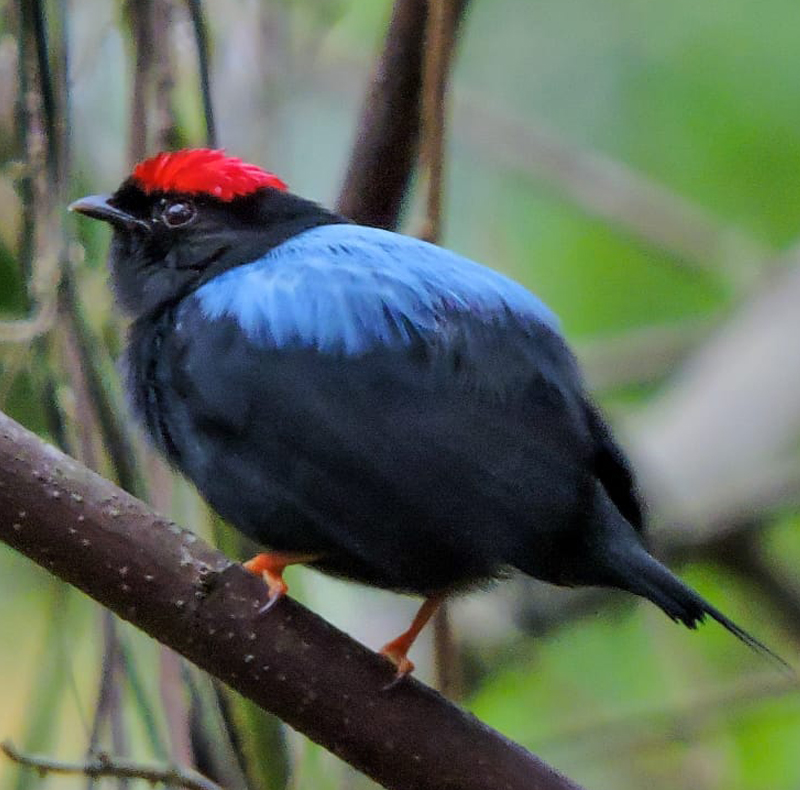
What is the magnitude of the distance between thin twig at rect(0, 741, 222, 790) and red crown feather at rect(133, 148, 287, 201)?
936 mm

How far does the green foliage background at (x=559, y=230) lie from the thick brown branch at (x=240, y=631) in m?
0.71

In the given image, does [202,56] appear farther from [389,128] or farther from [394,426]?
[394,426]

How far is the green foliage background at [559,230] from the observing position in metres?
2.97

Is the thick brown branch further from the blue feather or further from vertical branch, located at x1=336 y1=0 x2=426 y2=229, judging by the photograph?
vertical branch, located at x1=336 y1=0 x2=426 y2=229

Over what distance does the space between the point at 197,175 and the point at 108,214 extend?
0.57 ft

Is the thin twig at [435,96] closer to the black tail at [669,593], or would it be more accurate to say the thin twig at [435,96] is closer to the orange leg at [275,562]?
the orange leg at [275,562]

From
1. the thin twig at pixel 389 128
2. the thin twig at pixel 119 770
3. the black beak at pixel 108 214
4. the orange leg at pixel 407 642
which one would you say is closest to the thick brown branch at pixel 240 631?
the orange leg at pixel 407 642

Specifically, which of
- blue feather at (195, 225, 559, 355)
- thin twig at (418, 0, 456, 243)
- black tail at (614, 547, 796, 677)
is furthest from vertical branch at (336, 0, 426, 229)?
black tail at (614, 547, 796, 677)

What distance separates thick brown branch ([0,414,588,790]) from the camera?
1.60 metres

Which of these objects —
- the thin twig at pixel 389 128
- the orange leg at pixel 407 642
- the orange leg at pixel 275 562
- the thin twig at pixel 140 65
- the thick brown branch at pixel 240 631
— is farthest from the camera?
the thin twig at pixel 389 128

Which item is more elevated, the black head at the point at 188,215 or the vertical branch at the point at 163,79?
the vertical branch at the point at 163,79

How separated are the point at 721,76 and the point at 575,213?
2.08 ft

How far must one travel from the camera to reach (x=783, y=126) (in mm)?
4289

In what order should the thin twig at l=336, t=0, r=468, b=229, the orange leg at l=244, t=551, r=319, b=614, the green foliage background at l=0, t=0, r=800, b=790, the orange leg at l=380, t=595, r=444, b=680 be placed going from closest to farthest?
the orange leg at l=380, t=595, r=444, b=680 → the orange leg at l=244, t=551, r=319, b=614 → the thin twig at l=336, t=0, r=468, b=229 → the green foliage background at l=0, t=0, r=800, b=790
